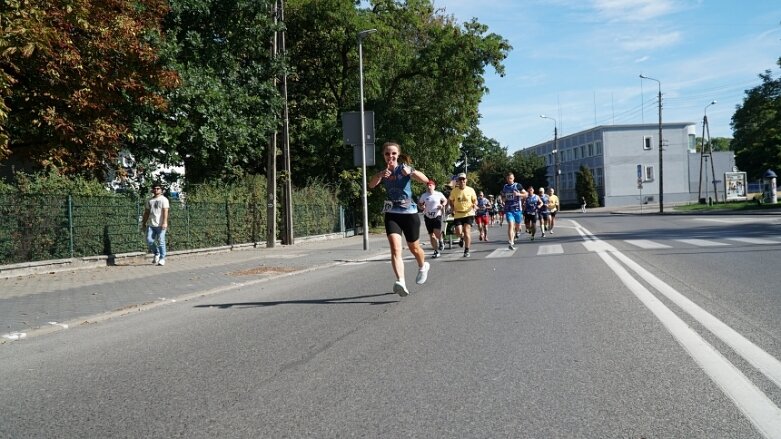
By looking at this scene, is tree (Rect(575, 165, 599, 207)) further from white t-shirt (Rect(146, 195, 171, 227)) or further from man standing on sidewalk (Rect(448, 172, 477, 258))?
white t-shirt (Rect(146, 195, 171, 227))

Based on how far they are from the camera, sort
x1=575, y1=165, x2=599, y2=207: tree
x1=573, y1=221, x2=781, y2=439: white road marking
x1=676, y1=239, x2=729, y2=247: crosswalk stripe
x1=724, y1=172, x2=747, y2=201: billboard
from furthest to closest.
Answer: x1=575, y1=165, x2=599, y2=207: tree
x1=724, y1=172, x2=747, y2=201: billboard
x1=676, y1=239, x2=729, y2=247: crosswalk stripe
x1=573, y1=221, x2=781, y2=439: white road marking

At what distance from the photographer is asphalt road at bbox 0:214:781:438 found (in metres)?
3.60

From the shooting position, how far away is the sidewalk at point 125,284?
305 inches

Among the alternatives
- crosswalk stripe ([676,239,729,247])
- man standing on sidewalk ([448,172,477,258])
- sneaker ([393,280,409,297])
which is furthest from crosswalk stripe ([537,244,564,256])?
sneaker ([393,280,409,297])

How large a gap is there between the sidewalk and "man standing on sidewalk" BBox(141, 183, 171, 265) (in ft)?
1.23

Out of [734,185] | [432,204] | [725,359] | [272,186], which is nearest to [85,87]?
[432,204]

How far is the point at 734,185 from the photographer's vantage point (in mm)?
58438

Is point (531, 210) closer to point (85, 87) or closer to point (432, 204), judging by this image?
point (432, 204)

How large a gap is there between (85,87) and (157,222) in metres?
3.04

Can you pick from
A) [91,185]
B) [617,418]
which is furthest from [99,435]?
[91,185]

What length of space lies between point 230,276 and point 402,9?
2178 centimetres

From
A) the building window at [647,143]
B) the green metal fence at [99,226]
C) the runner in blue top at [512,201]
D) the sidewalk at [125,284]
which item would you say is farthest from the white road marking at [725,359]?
the building window at [647,143]

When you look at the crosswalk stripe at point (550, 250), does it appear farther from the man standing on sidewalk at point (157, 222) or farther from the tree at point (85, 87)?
the tree at point (85, 87)

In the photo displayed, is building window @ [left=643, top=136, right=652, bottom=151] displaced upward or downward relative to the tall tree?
upward
